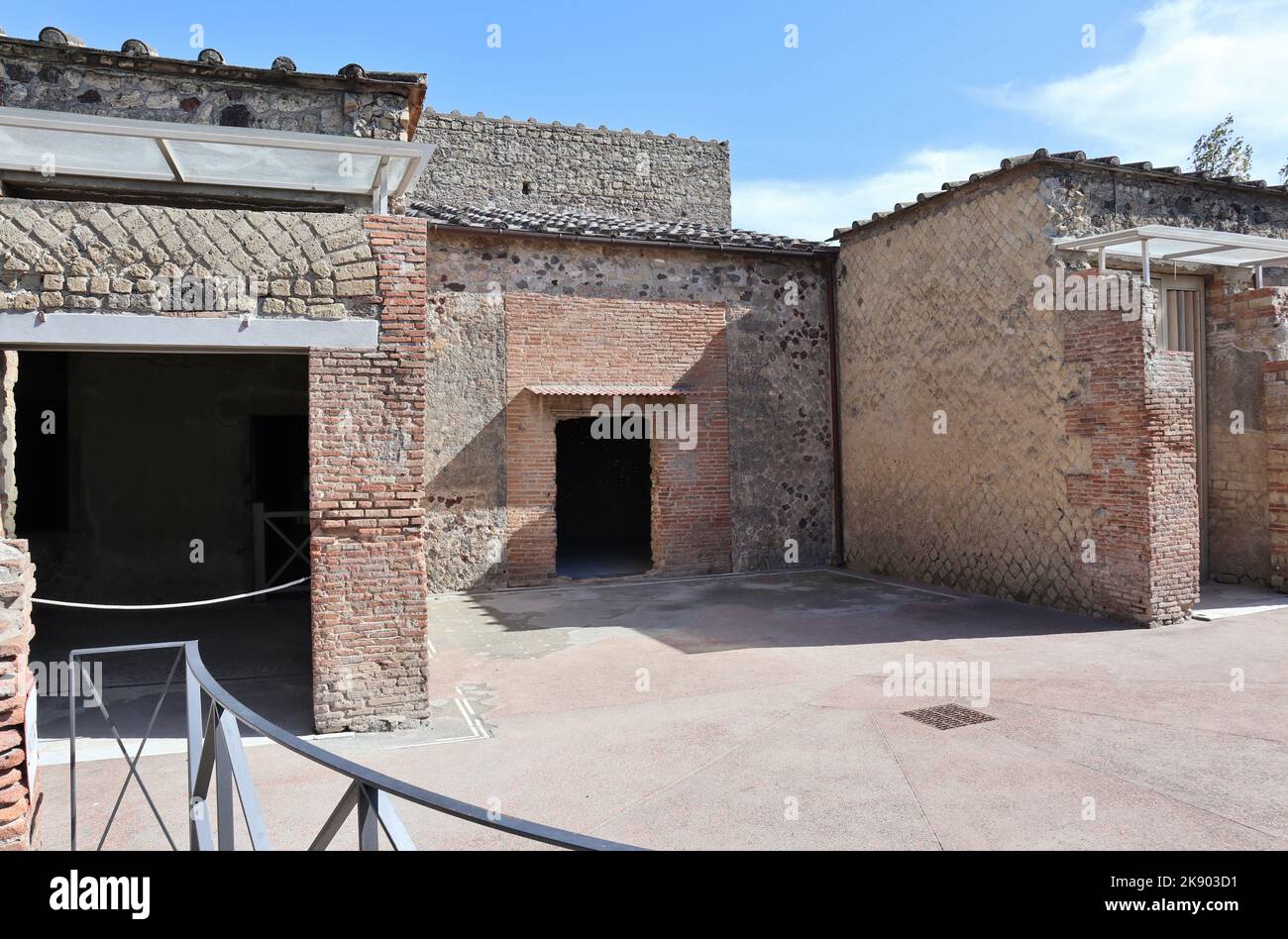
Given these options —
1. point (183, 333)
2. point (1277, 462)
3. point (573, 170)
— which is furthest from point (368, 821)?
point (573, 170)

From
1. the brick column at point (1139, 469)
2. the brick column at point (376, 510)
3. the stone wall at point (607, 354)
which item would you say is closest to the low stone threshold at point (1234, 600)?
the brick column at point (1139, 469)

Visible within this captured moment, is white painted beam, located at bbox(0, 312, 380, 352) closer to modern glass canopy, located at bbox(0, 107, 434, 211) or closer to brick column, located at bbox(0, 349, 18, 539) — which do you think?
brick column, located at bbox(0, 349, 18, 539)

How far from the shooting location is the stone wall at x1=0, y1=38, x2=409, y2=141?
22.1ft

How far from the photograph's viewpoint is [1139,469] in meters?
8.15

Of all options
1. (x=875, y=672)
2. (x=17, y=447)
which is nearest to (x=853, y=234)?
(x=875, y=672)

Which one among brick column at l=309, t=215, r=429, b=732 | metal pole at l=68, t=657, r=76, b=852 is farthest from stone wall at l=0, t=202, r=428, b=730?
metal pole at l=68, t=657, r=76, b=852

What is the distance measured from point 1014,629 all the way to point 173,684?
7243mm

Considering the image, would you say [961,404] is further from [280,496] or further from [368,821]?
[368,821]

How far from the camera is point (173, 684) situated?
6969 millimetres

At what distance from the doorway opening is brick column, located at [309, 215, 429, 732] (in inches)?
164

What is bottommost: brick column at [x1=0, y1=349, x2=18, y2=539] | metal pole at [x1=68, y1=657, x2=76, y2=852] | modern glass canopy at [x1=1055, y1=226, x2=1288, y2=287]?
metal pole at [x1=68, y1=657, x2=76, y2=852]

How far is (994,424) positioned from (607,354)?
4.75 m

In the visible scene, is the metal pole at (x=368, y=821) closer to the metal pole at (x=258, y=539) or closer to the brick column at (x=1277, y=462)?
the metal pole at (x=258, y=539)

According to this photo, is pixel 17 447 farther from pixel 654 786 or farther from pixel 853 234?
pixel 853 234
